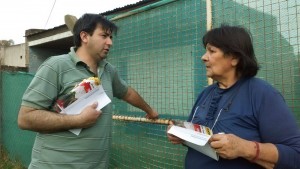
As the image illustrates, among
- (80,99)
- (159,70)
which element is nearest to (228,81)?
(80,99)

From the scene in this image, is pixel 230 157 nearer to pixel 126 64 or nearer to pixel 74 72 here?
pixel 74 72

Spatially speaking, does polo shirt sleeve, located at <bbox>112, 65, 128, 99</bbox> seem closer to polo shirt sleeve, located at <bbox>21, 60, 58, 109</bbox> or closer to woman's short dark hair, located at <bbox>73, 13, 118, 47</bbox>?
woman's short dark hair, located at <bbox>73, 13, 118, 47</bbox>

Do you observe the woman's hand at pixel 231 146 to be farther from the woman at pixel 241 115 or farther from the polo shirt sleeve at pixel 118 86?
the polo shirt sleeve at pixel 118 86

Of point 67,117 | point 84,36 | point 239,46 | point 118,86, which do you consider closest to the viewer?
point 239,46

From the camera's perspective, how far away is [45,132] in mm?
2549

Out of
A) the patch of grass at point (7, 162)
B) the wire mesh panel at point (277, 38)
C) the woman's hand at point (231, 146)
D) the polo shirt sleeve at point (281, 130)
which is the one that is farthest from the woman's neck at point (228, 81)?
the patch of grass at point (7, 162)

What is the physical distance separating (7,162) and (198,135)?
605cm

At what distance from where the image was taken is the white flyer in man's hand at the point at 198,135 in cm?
180

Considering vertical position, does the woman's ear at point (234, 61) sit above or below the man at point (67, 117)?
above

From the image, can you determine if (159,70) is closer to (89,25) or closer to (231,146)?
(89,25)

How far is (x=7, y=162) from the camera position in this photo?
690cm

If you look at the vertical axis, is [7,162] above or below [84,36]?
below

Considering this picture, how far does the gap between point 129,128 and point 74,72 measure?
1.89 m

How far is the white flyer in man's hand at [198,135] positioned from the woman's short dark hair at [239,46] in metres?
0.44
